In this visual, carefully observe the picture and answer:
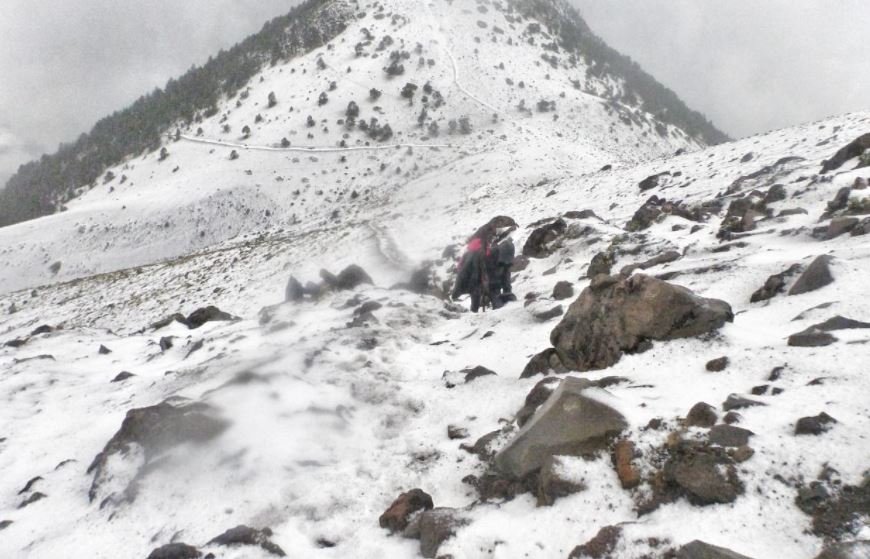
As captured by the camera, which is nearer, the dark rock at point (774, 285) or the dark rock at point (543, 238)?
the dark rock at point (774, 285)

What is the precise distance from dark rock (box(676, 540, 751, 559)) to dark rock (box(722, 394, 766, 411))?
57.3 inches

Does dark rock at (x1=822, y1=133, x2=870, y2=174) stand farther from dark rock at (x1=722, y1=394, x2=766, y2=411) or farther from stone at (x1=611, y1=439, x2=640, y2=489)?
stone at (x1=611, y1=439, x2=640, y2=489)

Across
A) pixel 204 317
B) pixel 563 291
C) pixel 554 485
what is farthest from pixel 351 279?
pixel 554 485

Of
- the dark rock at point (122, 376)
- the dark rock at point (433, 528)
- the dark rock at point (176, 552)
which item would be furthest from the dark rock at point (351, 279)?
the dark rock at point (433, 528)

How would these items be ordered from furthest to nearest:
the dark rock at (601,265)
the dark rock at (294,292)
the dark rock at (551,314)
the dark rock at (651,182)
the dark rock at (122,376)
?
the dark rock at (651,182) → the dark rock at (294,292) → the dark rock at (601,265) → the dark rock at (122,376) → the dark rock at (551,314)

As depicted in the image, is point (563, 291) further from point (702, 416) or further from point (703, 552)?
point (703, 552)

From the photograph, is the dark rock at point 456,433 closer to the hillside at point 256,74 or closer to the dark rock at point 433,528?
the dark rock at point 433,528

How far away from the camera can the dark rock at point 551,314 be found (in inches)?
311

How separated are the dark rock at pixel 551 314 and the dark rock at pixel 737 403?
392 cm

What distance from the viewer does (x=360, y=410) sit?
6.15 metres

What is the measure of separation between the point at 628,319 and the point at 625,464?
7.54 ft

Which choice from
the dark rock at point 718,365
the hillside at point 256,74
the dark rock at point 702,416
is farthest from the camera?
the hillside at point 256,74

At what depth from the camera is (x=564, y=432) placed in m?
4.01

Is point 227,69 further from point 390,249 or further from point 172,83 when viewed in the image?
point 390,249
